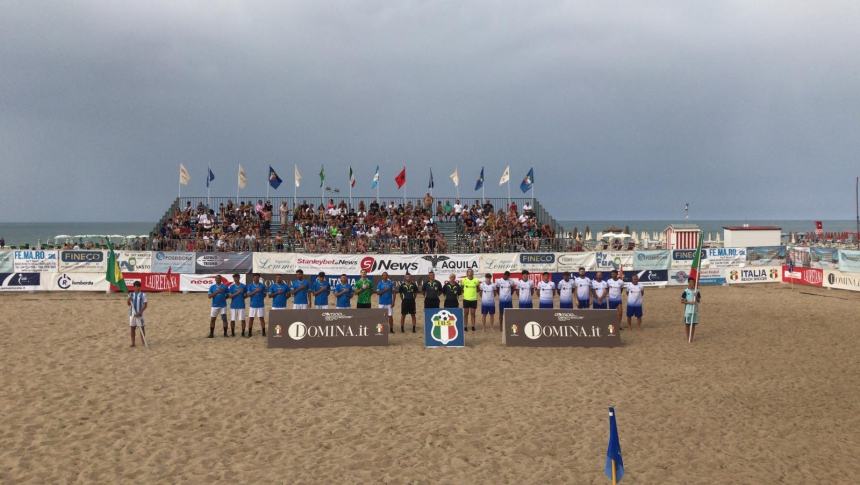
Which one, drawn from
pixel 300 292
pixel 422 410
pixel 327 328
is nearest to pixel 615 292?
pixel 327 328

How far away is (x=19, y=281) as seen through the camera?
2650cm

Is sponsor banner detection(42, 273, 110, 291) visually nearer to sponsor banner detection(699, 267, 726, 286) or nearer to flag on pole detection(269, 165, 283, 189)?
flag on pole detection(269, 165, 283, 189)

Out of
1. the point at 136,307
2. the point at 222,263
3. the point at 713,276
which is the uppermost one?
the point at 222,263

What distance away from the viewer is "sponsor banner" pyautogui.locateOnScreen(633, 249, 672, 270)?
30000mm

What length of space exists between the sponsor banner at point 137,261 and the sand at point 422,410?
11.1 metres

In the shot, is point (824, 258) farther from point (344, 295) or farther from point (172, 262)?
point (172, 262)

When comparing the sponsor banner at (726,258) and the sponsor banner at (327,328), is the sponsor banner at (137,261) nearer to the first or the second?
the sponsor banner at (327,328)

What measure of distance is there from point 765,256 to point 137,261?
32.2 meters

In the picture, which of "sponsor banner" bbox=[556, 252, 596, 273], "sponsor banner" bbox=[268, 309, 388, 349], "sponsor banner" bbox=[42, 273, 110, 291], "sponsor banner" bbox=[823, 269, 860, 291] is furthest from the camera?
"sponsor banner" bbox=[556, 252, 596, 273]

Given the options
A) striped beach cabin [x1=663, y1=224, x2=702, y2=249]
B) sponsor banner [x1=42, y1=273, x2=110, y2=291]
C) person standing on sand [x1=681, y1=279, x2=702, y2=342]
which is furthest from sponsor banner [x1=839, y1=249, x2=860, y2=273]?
sponsor banner [x1=42, y1=273, x2=110, y2=291]

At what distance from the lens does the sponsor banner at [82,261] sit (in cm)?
2695

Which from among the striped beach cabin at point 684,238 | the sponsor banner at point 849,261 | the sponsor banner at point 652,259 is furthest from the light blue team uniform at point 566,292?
the striped beach cabin at point 684,238

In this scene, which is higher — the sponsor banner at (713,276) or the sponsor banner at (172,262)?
the sponsor banner at (172,262)

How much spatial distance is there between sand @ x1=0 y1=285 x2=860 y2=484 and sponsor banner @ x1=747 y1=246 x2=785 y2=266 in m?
16.4
